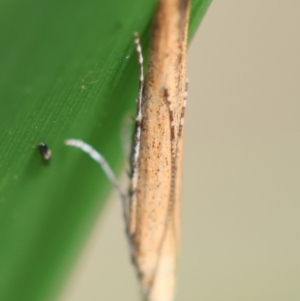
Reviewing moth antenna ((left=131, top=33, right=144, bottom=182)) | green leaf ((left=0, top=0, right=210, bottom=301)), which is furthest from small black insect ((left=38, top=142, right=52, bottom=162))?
moth antenna ((left=131, top=33, right=144, bottom=182))

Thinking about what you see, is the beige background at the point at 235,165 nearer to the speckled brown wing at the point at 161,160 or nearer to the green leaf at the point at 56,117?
the speckled brown wing at the point at 161,160

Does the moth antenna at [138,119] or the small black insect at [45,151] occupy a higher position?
the moth antenna at [138,119]

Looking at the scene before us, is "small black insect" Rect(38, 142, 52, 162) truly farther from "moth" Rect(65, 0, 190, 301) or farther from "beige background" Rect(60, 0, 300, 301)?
"beige background" Rect(60, 0, 300, 301)

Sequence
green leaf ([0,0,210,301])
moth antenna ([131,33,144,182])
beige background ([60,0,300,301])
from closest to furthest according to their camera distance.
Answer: green leaf ([0,0,210,301]) < moth antenna ([131,33,144,182]) < beige background ([60,0,300,301])

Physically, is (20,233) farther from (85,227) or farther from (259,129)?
(259,129)

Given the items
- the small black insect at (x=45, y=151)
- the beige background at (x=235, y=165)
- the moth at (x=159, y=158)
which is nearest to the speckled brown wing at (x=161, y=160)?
the moth at (x=159, y=158)

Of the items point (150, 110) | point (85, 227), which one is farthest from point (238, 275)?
point (150, 110)
